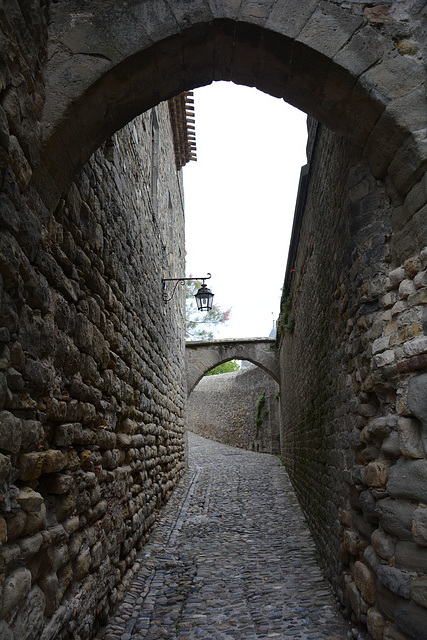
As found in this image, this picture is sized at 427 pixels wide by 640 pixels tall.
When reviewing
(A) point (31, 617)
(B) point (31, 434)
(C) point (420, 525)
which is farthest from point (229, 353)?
(A) point (31, 617)

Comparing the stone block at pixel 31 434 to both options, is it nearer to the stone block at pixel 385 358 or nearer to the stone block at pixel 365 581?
the stone block at pixel 385 358

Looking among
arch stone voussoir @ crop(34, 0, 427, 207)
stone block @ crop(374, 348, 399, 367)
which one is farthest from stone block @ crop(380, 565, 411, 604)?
arch stone voussoir @ crop(34, 0, 427, 207)

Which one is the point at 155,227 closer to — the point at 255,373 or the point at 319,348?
the point at 319,348

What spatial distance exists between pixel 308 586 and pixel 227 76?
3720 mm

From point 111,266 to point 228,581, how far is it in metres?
2.73

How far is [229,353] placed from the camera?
13.4 metres

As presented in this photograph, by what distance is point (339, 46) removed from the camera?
2.40 metres

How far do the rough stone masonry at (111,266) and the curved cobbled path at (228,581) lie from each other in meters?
0.24

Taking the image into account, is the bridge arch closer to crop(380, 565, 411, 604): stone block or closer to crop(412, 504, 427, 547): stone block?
crop(412, 504, 427, 547): stone block

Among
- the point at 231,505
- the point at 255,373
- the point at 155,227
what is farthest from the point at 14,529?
the point at 255,373

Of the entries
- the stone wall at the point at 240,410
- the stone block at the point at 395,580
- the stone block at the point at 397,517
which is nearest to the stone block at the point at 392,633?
the stone block at the point at 395,580

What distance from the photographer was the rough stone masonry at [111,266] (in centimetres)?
187

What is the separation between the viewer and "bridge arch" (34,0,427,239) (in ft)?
7.37

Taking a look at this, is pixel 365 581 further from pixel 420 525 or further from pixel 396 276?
pixel 396 276
